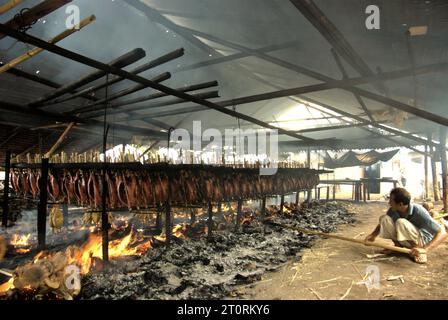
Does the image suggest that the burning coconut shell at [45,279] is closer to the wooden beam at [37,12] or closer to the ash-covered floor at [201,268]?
the ash-covered floor at [201,268]

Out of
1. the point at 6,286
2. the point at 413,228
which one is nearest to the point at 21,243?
the point at 6,286

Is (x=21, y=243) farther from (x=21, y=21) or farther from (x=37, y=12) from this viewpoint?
(x=37, y=12)

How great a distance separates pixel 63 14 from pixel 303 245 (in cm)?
690

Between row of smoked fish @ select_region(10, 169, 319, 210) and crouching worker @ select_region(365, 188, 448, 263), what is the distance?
13.2ft

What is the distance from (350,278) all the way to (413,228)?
74.3 inches

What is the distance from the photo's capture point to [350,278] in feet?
15.1

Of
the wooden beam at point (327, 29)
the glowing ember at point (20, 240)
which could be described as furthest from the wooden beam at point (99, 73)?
the glowing ember at point (20, 240)

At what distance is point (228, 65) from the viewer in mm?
7844

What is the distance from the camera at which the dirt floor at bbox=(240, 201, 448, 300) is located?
3980 millimetres

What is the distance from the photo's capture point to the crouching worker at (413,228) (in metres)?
5.20

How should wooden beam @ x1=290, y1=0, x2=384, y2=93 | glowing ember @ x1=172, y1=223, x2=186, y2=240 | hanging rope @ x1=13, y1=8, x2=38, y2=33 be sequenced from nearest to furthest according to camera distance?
hanging rope @ x1=13, y1=8, x2=38, y2=33 → wooden beam @ x1=290, y1=0, x2=384, y2=93 → glowing ember @ x1=172, y1=223, x2=186, y2=240

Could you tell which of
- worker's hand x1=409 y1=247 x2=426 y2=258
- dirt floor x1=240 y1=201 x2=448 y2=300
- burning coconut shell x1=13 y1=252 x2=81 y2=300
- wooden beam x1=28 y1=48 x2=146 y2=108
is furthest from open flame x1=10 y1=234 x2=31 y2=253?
worker's hand x1=409 y1=247 x2=426 y2=258

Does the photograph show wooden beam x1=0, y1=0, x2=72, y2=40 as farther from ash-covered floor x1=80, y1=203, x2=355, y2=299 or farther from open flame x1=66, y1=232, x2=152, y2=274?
open flame x1=66, y1=232, x2=152, y2=274
